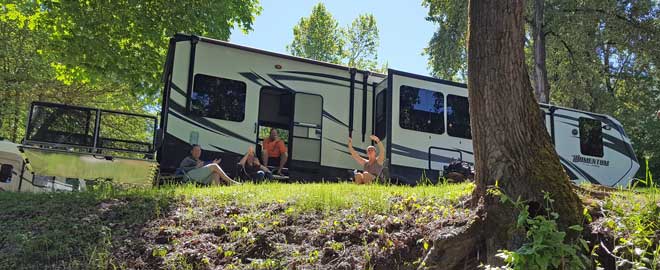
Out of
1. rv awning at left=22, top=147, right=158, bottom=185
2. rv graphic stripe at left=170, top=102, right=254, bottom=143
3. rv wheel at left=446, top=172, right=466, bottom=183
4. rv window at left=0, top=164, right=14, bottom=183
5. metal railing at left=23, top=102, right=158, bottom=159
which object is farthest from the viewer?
rv window at left=0, top=164, right=14, bottom=183

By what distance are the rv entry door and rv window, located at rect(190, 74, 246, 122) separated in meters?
1.13

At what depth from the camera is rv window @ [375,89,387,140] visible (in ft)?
35.2

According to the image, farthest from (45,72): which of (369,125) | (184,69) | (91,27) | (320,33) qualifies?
(320,33)

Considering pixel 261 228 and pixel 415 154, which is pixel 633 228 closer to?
pixel 261 228

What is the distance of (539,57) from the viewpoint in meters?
18.2

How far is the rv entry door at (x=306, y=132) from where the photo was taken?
10.7m

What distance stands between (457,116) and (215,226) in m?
7.09

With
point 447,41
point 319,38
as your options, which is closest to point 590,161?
point 447,41

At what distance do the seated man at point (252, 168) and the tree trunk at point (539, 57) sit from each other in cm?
1138

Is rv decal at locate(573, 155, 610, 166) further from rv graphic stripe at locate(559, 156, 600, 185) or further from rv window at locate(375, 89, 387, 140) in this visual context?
rv window at locate(375, 89, 387, 140)

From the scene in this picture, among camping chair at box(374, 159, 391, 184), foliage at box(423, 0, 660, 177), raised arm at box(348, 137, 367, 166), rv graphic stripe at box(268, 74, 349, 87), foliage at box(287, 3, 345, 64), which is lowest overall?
camping chair at box(374, 159, 391, 184)

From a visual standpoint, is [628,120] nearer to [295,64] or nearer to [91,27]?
[295,64]

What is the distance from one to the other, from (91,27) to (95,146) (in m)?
5.18

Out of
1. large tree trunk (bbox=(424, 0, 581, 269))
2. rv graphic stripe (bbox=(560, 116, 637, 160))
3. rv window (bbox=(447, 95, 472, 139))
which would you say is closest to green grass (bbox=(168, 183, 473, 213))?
large tree trunk (bbox=(424, 0, 581, 269))
